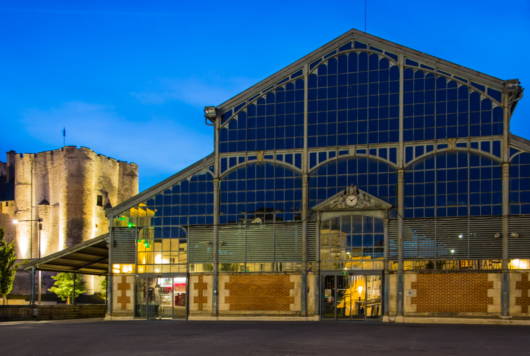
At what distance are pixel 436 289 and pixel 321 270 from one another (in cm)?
634

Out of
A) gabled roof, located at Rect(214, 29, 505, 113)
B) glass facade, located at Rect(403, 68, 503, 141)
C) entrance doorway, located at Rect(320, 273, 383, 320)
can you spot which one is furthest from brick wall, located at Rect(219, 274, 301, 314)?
glass facade, located at Rect(403, 68, 503, 141)

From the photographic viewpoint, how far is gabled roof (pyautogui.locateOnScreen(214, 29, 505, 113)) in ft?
108

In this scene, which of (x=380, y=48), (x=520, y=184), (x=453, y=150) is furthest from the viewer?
(x=380, y=48)

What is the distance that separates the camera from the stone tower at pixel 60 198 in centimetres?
8400

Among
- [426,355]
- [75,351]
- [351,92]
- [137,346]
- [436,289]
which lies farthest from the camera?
[351,92]

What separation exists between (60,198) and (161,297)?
5251 cm

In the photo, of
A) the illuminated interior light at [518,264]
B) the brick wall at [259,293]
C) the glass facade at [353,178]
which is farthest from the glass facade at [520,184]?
the brick wall at [259,293]

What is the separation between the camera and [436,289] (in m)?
32.6

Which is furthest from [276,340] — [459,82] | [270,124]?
[459,82]

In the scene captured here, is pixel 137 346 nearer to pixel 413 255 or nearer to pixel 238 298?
pixel 238 298

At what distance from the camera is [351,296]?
34.1 m

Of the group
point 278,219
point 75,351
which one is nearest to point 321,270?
point 278,219

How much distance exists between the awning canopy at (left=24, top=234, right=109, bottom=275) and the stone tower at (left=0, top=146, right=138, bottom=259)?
133 ft

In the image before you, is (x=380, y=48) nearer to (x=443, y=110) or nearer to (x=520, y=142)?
(x=443, y=110)
